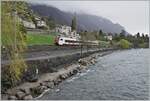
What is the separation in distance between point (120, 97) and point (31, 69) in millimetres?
10821

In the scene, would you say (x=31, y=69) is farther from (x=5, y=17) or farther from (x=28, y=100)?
(x=5, y=17)

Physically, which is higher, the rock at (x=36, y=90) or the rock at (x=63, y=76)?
the rock at (x=36, y=90)

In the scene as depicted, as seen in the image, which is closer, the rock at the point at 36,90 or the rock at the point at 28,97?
A: the rock at the point at 28,97

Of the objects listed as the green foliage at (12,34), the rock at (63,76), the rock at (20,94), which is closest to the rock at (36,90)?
the rock at (20,94)

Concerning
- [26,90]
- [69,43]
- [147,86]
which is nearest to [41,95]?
[26,90]

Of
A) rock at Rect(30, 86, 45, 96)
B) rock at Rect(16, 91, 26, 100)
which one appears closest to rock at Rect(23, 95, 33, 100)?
rock at Rect(16, 91, 26, 100)

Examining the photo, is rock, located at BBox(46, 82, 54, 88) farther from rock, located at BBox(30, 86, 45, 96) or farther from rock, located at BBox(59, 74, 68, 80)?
rock, located at BBox(59, 74, 68, 80)

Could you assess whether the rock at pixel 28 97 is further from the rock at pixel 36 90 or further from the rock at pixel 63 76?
the rock at pixel 63 76

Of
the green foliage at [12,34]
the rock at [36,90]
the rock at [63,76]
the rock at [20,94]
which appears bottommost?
the rock at [63,76]

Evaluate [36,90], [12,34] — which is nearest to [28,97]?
[36,90]

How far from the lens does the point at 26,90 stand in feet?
91.2

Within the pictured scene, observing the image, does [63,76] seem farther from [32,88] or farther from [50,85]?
[32,88]

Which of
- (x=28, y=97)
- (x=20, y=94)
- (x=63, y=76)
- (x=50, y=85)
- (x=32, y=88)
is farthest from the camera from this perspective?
(x=63, y=76)

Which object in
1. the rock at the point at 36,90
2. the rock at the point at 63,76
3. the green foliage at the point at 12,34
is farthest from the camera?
the rock at the point at 63,76
